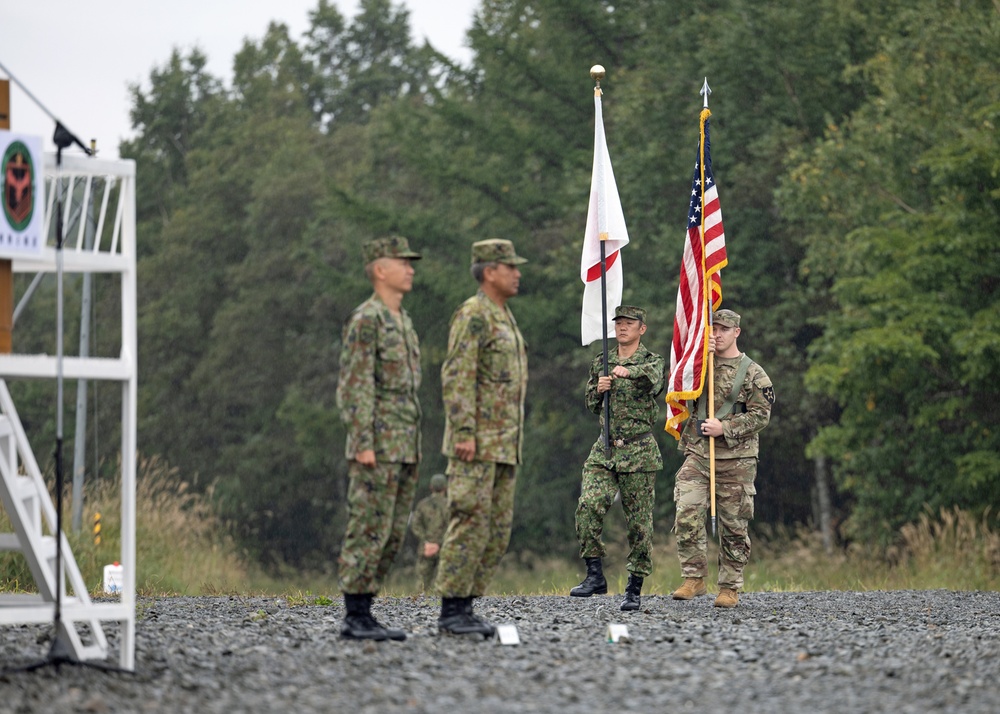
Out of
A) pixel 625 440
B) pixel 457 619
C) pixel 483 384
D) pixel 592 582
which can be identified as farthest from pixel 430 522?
pixel 483 384

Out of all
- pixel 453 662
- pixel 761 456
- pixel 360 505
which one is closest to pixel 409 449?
pixel 360 505

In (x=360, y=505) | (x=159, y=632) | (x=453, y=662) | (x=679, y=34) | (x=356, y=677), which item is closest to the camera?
(x=356, y=677)

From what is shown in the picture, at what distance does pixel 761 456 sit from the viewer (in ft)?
97.1

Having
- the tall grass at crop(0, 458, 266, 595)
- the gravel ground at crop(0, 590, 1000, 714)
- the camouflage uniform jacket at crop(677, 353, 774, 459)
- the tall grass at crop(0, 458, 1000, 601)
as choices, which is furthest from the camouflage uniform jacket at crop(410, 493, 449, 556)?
the gravel ground at crop(0, 590, 1000, 714)

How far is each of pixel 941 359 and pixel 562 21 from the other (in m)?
16.8

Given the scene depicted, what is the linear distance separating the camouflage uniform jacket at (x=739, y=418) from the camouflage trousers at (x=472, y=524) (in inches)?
120

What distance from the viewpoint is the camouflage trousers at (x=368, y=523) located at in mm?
7930

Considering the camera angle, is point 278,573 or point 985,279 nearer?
point 985,279

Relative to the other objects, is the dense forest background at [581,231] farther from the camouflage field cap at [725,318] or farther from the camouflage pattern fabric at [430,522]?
the camouflage field cap at [725,318]

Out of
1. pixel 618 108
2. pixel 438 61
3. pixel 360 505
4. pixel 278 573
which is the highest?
pixel 438 61

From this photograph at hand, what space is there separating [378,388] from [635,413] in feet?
10.8

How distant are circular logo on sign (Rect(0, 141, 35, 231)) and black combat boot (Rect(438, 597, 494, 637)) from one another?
3.27m

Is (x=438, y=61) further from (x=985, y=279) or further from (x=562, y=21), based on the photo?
(x=985, y=279)

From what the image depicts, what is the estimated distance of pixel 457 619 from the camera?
845cm
